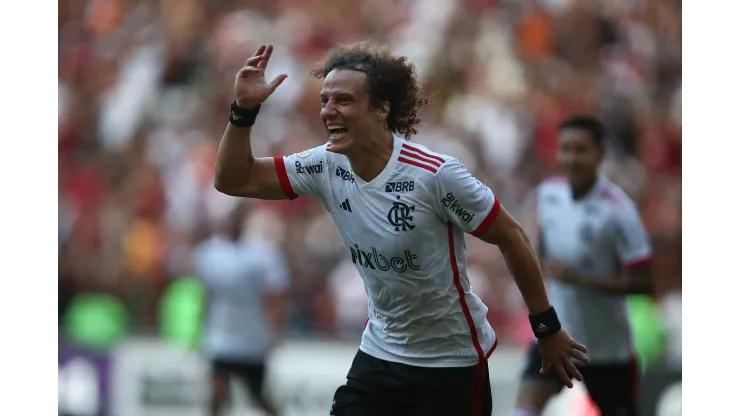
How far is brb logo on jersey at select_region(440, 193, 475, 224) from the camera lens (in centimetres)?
506

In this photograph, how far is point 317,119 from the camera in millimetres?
15898

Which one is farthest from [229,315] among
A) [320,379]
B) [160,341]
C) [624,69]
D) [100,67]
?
[100,67]

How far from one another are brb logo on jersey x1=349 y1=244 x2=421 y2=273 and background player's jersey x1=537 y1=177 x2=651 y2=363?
2711mm

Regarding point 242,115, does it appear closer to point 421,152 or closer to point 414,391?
point 421,152

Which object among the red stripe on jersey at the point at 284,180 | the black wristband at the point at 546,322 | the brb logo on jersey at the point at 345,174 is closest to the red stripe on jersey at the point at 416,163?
the brb logo on jersey at the point at 345,174

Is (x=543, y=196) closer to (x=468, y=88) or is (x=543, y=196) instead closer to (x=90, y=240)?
(x=468, y=88)

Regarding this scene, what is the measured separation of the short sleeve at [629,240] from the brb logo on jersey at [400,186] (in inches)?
115

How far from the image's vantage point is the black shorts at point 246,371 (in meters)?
11.8

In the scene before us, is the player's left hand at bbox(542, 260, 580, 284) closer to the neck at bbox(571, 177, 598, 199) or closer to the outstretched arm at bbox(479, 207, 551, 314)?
the neck at bbox(571, 177, 598, 199)

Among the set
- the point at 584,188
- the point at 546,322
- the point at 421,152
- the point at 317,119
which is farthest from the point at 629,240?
the point at 317,119

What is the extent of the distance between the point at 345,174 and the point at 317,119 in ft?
35.0

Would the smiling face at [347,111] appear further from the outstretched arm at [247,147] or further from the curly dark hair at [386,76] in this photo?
the outstretched arm at [247,147]

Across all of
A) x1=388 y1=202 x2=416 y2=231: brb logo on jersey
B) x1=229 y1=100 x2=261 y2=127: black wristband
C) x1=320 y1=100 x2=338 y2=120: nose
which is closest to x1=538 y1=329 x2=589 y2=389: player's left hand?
x1=388 y1=202 x2=416 y2=231: brb logo on jersey

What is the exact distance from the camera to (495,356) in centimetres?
1160
